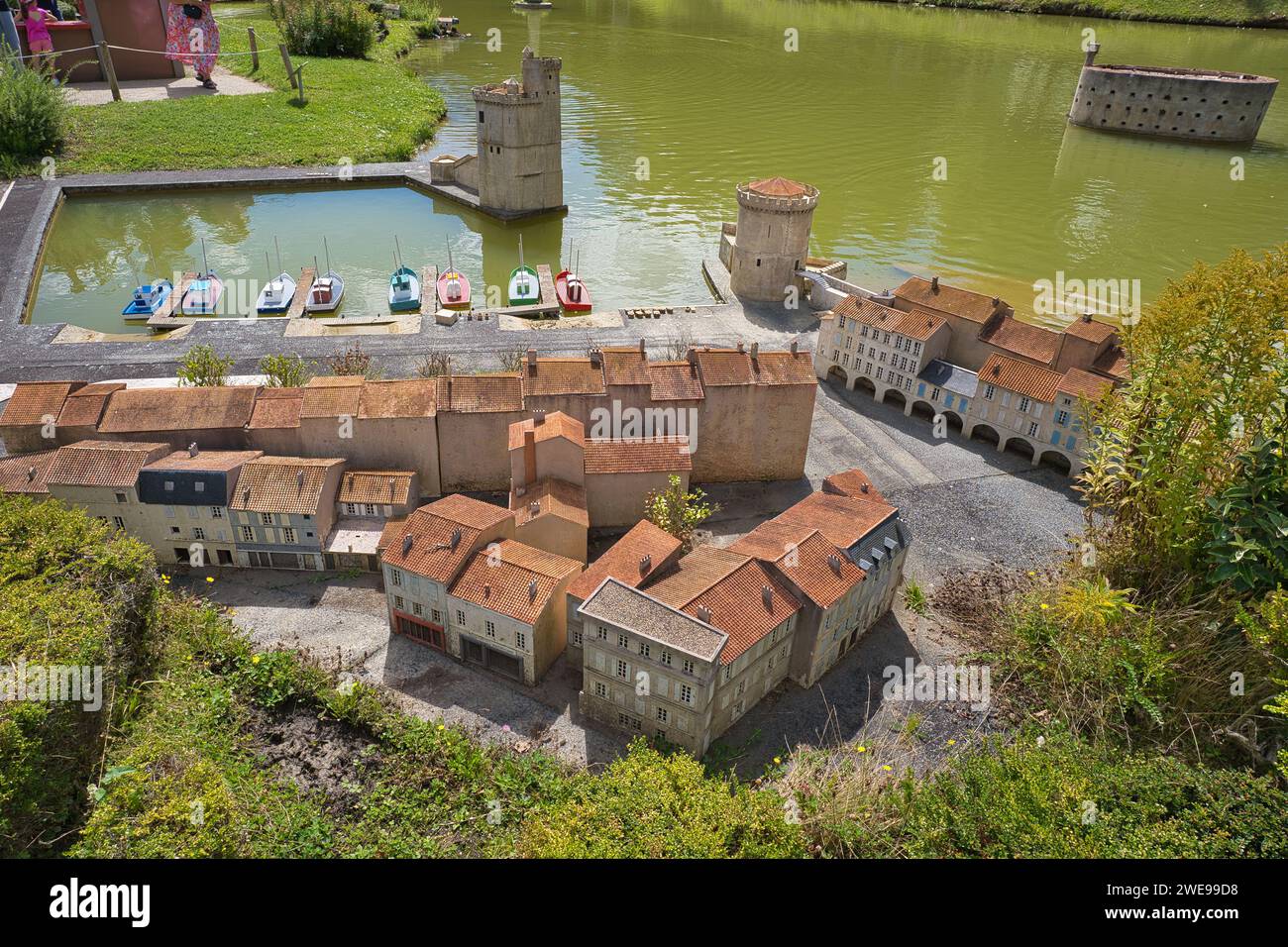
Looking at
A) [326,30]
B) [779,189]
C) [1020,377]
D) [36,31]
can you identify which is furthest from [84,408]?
[326,30]

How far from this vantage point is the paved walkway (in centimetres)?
9406

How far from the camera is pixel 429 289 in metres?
63.2

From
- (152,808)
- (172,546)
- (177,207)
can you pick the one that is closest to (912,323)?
(172,546)

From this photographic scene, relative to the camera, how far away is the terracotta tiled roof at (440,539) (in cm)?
3284

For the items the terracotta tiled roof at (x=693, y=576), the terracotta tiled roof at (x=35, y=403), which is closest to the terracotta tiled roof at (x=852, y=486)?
the terracotta tiled roof at (x=693, y=576)

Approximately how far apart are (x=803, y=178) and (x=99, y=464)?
7273 cm

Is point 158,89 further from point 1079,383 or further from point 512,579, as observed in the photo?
point 1079,383

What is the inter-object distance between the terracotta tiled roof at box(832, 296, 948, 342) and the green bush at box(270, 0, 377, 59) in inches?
3724

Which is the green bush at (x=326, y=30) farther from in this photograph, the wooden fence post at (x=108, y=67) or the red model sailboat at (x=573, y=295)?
the red model sailboat at (x=573, y=295)

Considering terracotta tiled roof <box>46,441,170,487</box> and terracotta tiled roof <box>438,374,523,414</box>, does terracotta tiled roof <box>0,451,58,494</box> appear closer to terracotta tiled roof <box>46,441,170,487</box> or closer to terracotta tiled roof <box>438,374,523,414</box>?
terracotta tiled roof <box>46,441,170,487</box>

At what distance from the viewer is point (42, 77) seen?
8238cm

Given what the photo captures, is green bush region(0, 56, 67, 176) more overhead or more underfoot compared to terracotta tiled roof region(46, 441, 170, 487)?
more overhead

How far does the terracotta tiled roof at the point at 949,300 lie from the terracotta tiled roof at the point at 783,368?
11715 mm

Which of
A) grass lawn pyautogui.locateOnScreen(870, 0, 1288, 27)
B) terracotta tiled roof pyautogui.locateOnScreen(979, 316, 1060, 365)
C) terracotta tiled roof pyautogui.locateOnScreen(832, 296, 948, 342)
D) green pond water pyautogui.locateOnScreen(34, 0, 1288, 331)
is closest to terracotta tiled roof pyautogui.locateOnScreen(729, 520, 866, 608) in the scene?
terracotta tiled roof pyautogui.locateOnScreen(832, 296, 948, 342)
